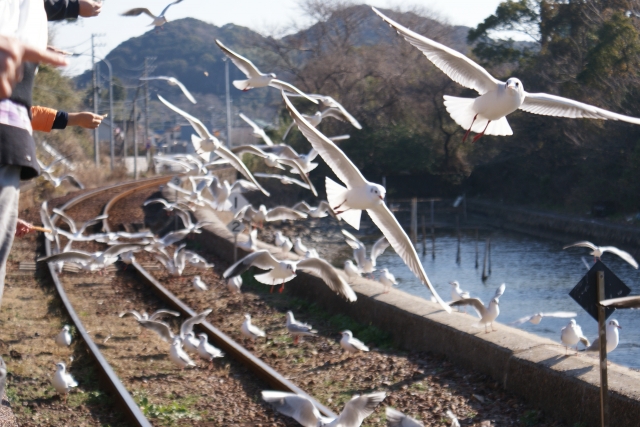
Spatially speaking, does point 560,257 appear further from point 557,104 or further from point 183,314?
point 557,104

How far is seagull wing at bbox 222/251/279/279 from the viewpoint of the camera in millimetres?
7645

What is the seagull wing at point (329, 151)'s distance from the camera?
5238 millimetres

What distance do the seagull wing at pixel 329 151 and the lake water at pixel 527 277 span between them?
6705 millimetres

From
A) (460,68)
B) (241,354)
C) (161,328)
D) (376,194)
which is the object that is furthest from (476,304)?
(161,328)

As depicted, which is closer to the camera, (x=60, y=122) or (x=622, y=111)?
(x=60, y=122)

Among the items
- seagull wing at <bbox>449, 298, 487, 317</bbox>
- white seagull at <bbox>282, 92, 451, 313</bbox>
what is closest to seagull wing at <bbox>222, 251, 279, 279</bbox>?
white seagull at <bbox>282, 92, 451, 313</bbox>

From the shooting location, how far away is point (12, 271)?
465 inches

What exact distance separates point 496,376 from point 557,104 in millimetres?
2109

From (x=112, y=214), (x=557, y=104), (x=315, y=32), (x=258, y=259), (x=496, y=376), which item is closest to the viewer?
(x=557, y=104)

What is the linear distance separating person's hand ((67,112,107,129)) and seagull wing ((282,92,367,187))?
72.4 inches

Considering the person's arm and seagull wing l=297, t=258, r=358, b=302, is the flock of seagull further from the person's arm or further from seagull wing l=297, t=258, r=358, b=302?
Result: the person's arm

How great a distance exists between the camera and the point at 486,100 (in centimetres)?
497

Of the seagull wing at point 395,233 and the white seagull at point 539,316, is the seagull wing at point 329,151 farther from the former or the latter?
the white seagull at point 539,316

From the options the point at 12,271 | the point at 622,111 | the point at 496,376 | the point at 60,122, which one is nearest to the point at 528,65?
the point at 622,111
